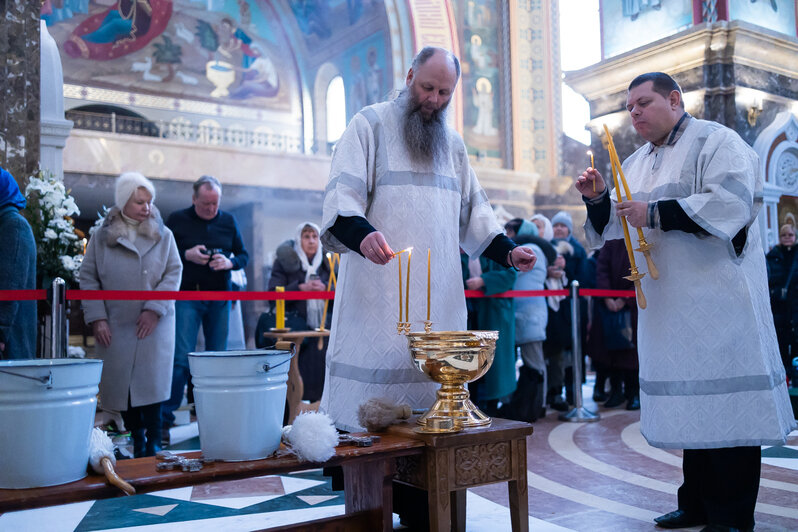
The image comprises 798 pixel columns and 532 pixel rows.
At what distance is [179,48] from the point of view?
18.9 metres

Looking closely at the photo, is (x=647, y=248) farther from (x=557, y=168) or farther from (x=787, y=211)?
(x=557, y=168)

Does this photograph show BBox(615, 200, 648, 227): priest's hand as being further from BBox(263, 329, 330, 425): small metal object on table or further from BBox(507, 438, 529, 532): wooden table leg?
BBox(263, 329, 330, 425): small metal object on table

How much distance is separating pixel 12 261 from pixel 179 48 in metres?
17.1

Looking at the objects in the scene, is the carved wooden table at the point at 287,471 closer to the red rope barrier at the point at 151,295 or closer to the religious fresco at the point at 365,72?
the red rope barrier at the point at 151,295

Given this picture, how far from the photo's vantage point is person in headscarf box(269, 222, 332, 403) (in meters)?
5.24

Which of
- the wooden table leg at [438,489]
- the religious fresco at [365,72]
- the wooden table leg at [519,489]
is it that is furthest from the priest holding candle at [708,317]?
the religious fresco at [365,72]

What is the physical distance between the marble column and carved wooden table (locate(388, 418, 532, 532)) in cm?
391

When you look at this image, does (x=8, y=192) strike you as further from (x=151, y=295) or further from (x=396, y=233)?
(x=396, y=233)

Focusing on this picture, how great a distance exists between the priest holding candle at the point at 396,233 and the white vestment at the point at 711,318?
0.58 meters

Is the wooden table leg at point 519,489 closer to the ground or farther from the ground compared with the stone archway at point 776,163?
closer to the ground

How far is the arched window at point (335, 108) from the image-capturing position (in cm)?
2064

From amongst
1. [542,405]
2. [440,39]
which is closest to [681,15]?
[542,405]

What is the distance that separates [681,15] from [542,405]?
476 cm

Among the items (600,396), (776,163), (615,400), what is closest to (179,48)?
(776,163)
